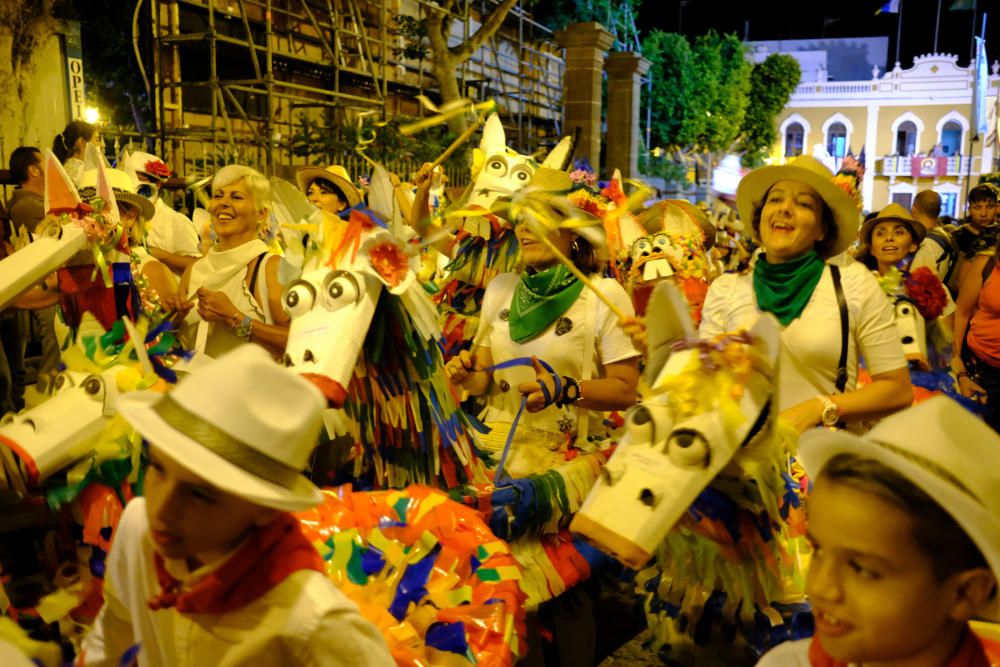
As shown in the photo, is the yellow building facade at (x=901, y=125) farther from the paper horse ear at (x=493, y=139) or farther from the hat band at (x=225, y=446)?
the hat band at (x=225, y=446)

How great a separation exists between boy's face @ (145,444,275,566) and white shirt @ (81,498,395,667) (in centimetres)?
7

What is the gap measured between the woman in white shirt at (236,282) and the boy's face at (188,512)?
2.26m

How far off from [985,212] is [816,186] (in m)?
5.68

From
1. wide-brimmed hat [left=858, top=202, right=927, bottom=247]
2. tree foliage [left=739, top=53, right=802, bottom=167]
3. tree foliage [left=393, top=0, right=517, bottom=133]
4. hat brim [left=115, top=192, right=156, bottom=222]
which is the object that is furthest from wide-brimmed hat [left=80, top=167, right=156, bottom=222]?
tree foliage [left=739, top=53, right=802, bottom=167]

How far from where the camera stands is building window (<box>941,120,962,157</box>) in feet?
167

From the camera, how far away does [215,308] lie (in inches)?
154

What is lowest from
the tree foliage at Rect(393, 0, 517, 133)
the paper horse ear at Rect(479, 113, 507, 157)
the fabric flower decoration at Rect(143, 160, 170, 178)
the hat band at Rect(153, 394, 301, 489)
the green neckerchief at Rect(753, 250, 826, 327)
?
the hat band at Rect(153, 394, 301, 489)

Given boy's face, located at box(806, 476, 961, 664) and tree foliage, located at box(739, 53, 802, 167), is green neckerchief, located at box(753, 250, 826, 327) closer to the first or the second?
boy's face, located at box(806, 476, 961, 664)

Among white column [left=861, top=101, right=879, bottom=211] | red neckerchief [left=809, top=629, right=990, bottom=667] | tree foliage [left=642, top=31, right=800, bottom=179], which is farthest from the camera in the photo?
white column [left=861, top=101, right=879, bottom=211]

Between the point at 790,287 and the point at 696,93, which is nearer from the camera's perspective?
the point at 790,287

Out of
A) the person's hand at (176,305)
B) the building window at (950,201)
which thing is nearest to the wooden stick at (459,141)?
the person's hand at (176,305)

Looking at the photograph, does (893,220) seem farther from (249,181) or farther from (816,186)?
(249,181)

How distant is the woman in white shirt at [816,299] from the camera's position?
303 centimetres

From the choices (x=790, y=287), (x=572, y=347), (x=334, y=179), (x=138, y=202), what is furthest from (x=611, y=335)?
(x=138, y=202)
